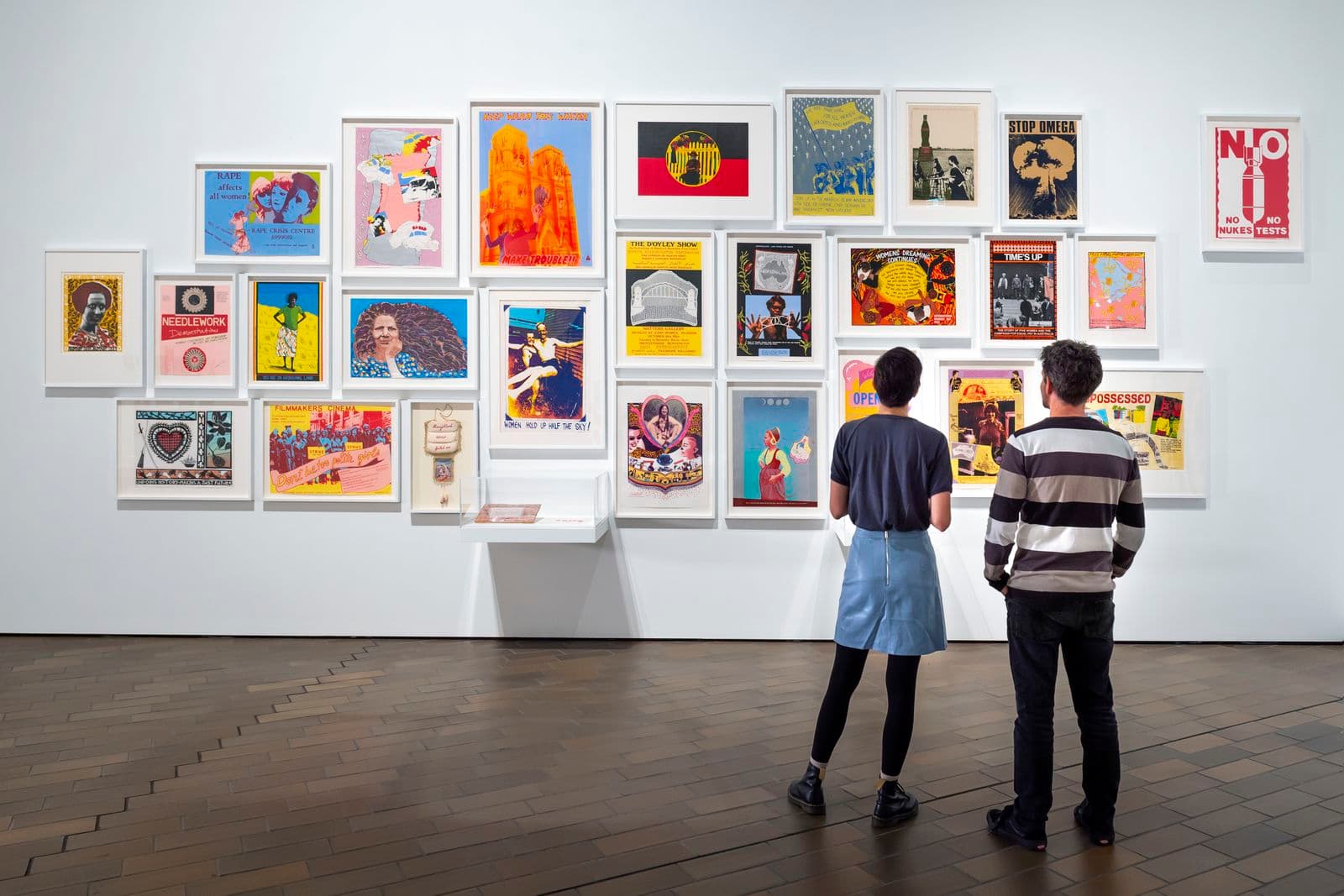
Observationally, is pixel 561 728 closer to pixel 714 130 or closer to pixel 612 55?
pixel 714 130

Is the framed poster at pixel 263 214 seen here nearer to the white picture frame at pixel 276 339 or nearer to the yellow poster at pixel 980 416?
the white picture frame at pixel 276 339

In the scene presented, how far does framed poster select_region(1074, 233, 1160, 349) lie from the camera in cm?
539

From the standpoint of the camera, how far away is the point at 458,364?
214 inches

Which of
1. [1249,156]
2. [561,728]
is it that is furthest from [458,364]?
[1249,156]

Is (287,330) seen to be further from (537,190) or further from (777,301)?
(777,301)

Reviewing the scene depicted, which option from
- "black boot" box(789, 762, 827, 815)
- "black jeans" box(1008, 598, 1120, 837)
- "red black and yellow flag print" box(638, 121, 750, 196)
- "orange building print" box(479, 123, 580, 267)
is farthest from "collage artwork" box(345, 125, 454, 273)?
"black jeans" box(1008, 598, 1120, 837)

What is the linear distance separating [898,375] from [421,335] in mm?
3291

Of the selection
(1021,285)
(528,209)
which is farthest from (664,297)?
(1021,285)

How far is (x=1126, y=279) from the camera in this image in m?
5.40

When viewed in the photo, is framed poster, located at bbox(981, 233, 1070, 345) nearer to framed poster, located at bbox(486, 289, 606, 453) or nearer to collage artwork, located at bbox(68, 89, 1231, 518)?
collage artwork, located at bbox(68, 89, 1231, 518)

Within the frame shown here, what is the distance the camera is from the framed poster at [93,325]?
214 inches

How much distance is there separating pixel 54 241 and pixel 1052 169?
18.8ft

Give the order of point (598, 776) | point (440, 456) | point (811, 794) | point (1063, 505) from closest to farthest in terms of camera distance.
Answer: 1. point (1063, 505)
2. point (811, 794)
3. point (598, 776)
4. point (440, 456)

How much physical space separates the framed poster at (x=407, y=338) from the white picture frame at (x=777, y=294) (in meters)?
1.50
